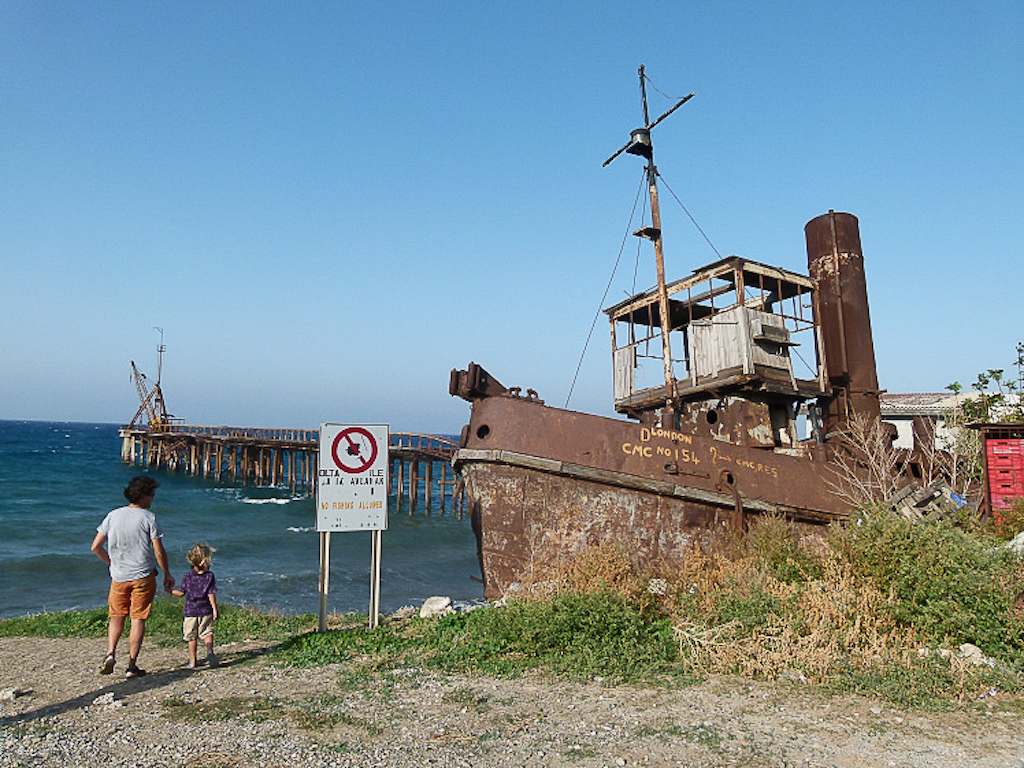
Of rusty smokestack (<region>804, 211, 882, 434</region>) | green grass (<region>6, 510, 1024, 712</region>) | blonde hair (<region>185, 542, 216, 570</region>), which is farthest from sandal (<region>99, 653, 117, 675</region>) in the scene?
rusty smokestack (<region>804, 211, 882, 434</region>)

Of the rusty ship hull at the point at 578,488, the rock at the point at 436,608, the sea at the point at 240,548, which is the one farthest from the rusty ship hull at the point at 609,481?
the sea at the point at 240,548

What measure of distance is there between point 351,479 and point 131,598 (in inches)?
85.3

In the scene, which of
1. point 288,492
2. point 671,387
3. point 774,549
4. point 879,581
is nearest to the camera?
point 879,581

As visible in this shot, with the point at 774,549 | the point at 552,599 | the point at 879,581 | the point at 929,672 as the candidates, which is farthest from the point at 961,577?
the point at 552,599

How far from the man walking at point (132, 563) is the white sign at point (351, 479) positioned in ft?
5.36

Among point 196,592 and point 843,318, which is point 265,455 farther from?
point 196,592

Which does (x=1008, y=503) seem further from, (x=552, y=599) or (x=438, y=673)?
(x=438, y=673)

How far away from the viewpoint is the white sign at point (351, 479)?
21.5 feet

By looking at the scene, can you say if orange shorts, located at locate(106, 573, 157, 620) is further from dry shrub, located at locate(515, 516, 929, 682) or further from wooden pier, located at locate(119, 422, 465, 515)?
wooden pier, located at locate(119, 422, 465, 515)

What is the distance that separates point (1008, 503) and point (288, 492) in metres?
32.1

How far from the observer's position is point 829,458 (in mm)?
9539

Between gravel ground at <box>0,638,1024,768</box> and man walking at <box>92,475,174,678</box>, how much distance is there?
330 mm

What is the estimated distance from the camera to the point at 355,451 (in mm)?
6754

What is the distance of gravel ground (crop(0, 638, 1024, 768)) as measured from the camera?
3.59m
